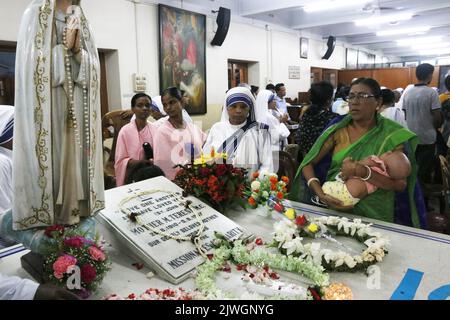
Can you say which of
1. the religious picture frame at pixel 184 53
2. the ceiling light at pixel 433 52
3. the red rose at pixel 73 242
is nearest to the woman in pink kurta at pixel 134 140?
the red rose at pixel 73 242

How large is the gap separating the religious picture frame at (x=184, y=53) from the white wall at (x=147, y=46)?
14 centimetres

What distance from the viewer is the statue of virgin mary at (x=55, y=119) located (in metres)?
1.20

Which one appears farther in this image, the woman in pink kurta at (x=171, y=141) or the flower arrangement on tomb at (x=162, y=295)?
the woman in pink kurta at (x=171, y=141)

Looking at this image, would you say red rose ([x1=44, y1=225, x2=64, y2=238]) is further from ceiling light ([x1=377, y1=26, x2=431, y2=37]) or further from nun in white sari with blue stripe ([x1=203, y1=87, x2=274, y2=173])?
ceiling light ([x1=377, y1=26, x2=431, y2=37])

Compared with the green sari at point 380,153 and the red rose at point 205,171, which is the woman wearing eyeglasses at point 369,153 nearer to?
the green sari at point 380,153

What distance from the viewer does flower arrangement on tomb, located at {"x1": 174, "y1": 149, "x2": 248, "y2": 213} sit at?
173 cm

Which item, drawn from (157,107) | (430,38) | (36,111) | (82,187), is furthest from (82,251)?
(430,38)

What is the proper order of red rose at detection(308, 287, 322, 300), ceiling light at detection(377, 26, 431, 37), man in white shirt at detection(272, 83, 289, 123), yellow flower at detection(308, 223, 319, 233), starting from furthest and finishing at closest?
ceiling light at detection(377, 26, 431, 37)
man in white shirt at detection(272, 83, 289, 123)
yellow flower at detection(308, 223, 319, 233)
red rose at detection(308, 287, 322, 300)

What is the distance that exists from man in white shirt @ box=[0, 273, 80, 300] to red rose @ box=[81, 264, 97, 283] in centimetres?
7

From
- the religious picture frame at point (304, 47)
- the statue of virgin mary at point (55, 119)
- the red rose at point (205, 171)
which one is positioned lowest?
the red rose at point (205, 171)

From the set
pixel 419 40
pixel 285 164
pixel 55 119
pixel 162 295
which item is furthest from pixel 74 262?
pixel 419 40

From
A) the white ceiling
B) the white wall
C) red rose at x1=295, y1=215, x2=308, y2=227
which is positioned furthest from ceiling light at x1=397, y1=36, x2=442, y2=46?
red rose at x1=295, y1=215, x2=308, y2=227

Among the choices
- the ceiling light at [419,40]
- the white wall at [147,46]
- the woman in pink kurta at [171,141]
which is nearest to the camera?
the woman in pink kurta at [171,141]

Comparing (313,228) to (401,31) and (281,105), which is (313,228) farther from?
(401,31)
